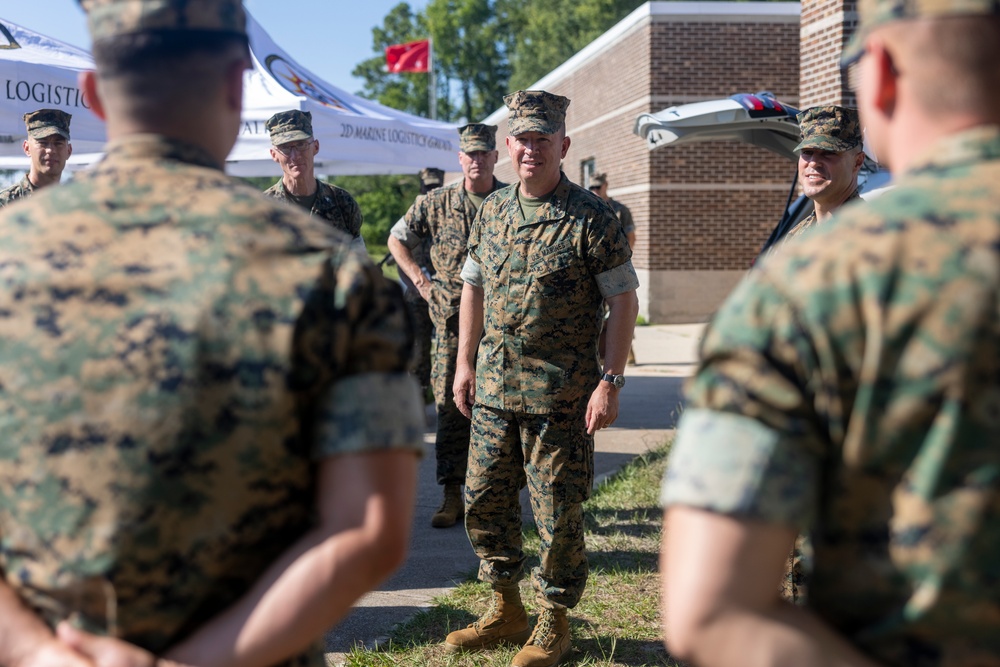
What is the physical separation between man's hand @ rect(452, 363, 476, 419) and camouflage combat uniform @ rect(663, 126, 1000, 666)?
2.99 m

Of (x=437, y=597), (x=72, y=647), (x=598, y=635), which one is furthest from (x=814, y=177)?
(x=72, y=647)

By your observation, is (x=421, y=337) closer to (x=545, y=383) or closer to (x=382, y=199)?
(x=545, y=383)

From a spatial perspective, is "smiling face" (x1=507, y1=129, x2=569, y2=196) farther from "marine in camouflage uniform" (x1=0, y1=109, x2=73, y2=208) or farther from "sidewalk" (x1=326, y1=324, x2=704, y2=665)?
"marine in camouflage uniform" (x1=0, y1=109, x2=73, y2=208)

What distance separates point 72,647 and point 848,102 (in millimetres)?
8603

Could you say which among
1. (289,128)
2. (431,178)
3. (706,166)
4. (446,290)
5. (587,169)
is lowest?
(446,290)

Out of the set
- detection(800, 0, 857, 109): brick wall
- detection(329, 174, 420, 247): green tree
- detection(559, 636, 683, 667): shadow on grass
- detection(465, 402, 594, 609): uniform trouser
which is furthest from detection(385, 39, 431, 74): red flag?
detection(559, 636, 683, 667): shadow on grass

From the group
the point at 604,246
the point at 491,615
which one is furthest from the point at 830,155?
the point at 491,615

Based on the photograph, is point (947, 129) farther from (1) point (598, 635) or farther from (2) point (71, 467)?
(1) point (598, 635)

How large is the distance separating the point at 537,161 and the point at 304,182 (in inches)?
80.7

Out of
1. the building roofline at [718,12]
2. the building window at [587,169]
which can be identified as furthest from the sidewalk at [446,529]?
the building window at [587,169]

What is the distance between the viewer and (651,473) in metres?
6.59

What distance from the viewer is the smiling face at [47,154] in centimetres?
559

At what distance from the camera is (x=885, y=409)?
128 cm

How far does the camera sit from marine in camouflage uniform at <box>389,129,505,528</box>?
5.80 meters
